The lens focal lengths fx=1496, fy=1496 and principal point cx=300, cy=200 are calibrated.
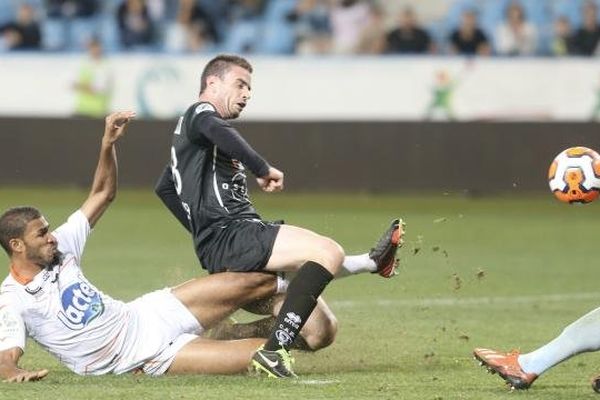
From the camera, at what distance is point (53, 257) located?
8.13m

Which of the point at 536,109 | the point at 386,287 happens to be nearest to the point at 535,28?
the point at 536,109

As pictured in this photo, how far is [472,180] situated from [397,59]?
98.2 inches

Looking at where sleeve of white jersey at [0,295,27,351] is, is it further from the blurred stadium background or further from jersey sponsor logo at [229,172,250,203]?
the blurred stadium background

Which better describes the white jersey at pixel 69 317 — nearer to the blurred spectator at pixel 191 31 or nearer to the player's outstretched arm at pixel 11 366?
the player's outstretched arm at pixel 11 366

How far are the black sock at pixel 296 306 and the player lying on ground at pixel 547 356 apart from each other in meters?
0.95

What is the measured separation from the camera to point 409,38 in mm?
22578

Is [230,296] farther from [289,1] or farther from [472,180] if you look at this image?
[289,1]

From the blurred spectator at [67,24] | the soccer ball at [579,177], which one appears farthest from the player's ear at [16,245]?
the blurred spectator at [67,24]

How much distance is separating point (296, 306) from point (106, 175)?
152 centimetres

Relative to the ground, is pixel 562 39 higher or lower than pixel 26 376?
higher

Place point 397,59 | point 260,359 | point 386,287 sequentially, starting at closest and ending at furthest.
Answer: point 260,359, point 386,287, point 397,59

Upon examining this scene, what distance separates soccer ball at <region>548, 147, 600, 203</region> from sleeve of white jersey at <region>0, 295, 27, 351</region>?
9.65 feet

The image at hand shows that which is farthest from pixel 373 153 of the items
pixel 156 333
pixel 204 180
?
pixel 156 333

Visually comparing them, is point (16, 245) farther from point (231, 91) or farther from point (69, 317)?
point (231, 91)
